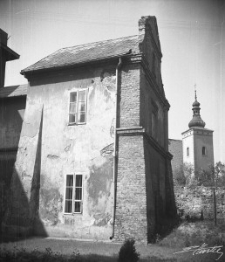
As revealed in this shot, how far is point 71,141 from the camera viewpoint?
13.3m

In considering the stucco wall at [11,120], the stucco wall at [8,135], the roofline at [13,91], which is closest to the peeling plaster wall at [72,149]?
the stucco wall at [8,135]

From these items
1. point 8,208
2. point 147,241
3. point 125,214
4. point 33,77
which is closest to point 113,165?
point 125,214

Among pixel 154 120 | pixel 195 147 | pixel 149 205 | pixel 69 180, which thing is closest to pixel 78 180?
pixel 69 180

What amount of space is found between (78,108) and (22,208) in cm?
481

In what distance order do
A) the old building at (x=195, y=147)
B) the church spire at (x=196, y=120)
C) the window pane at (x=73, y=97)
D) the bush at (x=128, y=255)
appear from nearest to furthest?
the bush at (x=128, y=255)
the window pane at (x=73, y=97)
the old building at (x=195, y=147)
the church spire at (x=196, y=120)

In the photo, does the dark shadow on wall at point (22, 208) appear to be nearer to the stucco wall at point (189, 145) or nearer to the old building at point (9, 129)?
the old building at point (9, 129)

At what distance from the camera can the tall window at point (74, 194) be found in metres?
12.5

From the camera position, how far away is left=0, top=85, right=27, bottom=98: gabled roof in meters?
16.4

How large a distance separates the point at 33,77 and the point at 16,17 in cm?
539

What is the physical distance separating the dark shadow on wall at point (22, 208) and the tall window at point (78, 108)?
2154 millimetres

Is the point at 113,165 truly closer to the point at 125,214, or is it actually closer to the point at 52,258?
the point at 125,214

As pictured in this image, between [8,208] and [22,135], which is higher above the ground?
[22,135]

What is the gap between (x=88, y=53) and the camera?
48.4 ft

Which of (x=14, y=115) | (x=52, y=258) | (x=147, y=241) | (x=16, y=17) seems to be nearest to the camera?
(x=52, y=258)
